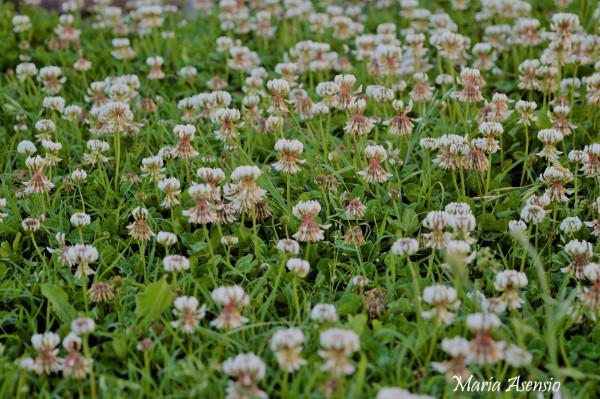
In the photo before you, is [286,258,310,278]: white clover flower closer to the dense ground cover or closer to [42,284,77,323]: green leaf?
the dense ground cover

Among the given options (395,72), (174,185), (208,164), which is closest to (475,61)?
(395,72)

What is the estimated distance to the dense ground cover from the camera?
212 cm

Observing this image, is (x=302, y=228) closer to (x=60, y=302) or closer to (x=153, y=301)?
(x=153, y=301)

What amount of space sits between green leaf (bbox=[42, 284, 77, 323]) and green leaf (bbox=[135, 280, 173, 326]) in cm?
19

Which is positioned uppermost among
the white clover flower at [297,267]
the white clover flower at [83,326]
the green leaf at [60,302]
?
the white clover flower at [297,267]

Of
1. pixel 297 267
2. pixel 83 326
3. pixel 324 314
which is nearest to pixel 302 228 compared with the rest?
pixel 297 267

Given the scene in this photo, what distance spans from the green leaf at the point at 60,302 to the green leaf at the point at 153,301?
191 millimetres

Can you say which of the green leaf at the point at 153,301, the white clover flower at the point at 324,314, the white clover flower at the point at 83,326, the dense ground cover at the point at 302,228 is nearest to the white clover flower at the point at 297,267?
the dense ground cover at the point at 302,228

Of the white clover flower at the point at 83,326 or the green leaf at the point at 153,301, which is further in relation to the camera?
the green leaf at the point at 153,301

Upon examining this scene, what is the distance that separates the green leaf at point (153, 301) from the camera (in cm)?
230

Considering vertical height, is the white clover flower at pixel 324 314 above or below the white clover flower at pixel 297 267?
below

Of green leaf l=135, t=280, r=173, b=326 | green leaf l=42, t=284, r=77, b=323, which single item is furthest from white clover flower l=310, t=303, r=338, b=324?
green leaf l=42, t=284, r=77, b=323

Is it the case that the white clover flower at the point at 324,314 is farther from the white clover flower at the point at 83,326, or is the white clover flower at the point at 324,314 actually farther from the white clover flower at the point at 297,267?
the white clover flower at the point at 83,326

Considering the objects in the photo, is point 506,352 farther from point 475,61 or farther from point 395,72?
point 475,61
